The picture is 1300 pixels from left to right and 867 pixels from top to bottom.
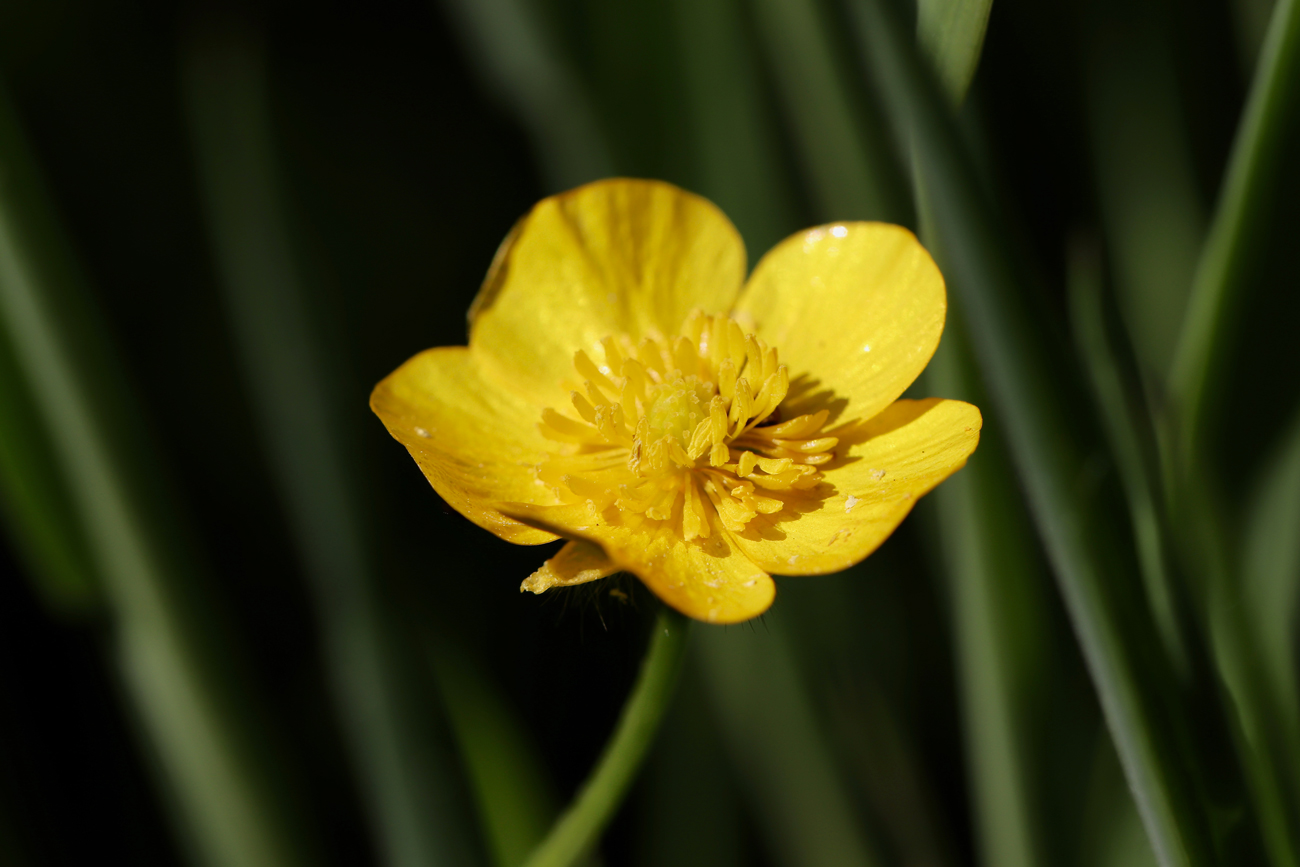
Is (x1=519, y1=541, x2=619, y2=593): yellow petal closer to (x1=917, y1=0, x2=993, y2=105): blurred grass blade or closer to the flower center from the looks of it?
the flower center

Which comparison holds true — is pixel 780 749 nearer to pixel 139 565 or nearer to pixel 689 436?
pixel 689 436

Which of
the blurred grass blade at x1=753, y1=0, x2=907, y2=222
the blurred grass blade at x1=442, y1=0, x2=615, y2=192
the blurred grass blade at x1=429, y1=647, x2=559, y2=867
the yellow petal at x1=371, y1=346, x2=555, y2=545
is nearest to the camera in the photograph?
the yellow petal at x1=371, y1=346, x2=555, y2=545

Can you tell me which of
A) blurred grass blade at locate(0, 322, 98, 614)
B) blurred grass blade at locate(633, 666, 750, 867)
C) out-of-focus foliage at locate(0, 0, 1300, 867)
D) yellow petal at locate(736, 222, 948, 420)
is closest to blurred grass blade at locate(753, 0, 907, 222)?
out-of-focus foliage at locate(0, 0, 1300, 867)

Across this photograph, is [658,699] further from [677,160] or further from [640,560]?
[677,160]

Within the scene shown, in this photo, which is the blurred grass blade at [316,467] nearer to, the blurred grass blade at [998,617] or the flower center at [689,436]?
the flower center at [689,436]

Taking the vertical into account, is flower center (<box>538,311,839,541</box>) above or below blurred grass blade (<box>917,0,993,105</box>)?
below

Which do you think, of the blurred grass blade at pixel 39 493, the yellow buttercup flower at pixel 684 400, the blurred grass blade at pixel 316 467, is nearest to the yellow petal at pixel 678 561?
the yellow buttercup flower at pixel 684 400

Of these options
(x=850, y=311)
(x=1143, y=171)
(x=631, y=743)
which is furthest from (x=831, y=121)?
(x=631, y=743)
